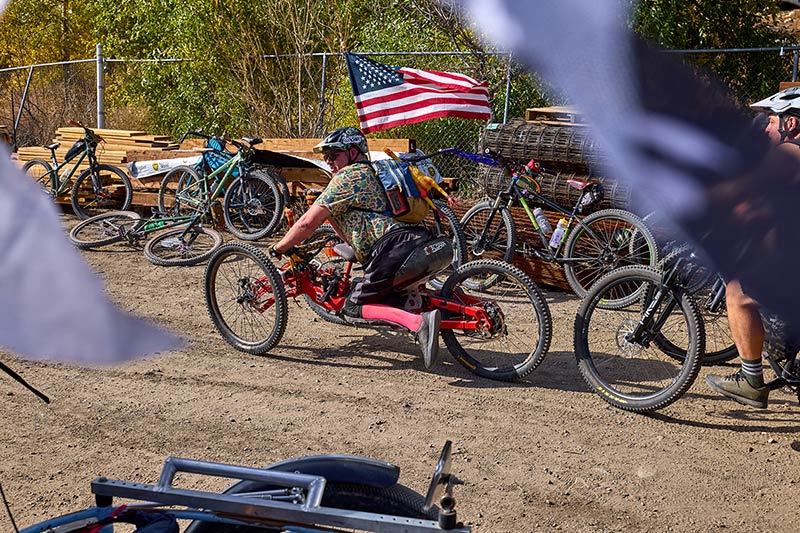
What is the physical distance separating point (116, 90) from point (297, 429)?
14349mm

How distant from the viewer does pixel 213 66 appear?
1405cm

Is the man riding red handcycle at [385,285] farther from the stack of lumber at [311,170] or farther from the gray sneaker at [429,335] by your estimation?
the stack of lumber at [311,170]

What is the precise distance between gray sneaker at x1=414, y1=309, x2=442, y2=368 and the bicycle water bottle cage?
284 millimetres

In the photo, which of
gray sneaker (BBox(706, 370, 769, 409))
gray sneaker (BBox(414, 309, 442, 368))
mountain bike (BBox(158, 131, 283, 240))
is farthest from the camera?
mountain bike (BBox(158, 131, 283, 240))

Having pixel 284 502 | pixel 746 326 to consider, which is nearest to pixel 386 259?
pixel 746 326

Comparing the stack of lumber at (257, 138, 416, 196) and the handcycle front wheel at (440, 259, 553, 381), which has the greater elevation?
the stack of lumber at (257, 138, 416, 196)

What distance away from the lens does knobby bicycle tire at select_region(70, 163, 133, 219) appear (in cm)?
1190

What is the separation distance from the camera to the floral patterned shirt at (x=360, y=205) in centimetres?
609

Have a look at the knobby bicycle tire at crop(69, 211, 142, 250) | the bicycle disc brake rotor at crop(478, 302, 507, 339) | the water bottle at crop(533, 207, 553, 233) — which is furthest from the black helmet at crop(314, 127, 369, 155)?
the knobby bicycle tire at crop(69, 211, 142, 250)

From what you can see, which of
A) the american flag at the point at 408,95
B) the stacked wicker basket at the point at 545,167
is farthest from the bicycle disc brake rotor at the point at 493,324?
the american flag at the point at 408,95

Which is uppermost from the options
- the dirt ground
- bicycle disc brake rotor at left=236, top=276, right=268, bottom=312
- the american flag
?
the american flag

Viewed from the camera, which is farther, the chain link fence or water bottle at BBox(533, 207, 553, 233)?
the chain link fence

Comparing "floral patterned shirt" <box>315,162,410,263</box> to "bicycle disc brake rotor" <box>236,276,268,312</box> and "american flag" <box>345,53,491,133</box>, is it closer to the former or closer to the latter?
"bicycle disc brake rotor" <box>236,276,268,312</box>

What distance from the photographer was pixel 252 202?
1052cm
